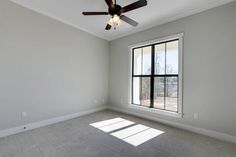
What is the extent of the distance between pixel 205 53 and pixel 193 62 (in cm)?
31

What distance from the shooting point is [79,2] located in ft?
9.95

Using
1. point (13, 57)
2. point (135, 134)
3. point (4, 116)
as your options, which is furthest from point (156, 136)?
point (13, 57)

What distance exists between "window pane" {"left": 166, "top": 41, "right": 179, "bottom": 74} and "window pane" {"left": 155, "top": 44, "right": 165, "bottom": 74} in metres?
0.12

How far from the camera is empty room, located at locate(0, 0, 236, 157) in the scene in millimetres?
2531

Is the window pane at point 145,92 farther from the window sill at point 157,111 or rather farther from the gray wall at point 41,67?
the gray wall at point 41,67

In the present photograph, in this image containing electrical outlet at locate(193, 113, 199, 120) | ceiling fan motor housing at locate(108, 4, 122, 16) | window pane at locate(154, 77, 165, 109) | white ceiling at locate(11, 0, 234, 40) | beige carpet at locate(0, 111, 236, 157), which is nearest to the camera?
beige carpet at locate(0, 111, 236, 157)

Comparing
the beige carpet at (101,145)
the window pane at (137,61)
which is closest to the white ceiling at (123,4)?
the window pane at (137,61)

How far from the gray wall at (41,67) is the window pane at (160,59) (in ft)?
7.38

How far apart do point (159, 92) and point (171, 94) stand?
1.21 ft

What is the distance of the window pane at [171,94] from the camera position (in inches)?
138

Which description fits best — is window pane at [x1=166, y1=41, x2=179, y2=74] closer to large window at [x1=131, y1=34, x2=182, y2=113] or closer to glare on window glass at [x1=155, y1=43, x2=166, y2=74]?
large window at [x1=131, y1=34, x2=182, y2=113]

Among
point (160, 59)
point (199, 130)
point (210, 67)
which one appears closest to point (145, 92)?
point (160, 59)

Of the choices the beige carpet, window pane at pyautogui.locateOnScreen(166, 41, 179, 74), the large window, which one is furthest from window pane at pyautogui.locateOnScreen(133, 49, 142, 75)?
the beige carpet

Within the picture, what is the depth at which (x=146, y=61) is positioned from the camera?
13.9 feet
